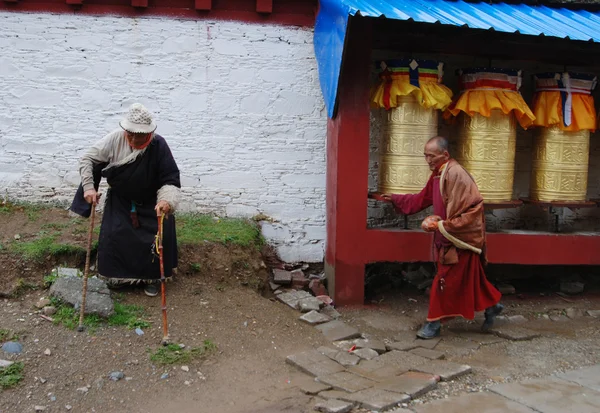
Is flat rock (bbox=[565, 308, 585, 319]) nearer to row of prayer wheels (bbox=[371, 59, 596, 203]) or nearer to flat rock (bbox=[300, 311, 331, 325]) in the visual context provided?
row of prayer wheels (bbox=[371, 59, 596, 203])

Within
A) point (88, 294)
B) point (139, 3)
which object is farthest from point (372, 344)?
point (139, 3)

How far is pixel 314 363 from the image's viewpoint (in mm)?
4320

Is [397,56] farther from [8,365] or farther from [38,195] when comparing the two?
[8,365]

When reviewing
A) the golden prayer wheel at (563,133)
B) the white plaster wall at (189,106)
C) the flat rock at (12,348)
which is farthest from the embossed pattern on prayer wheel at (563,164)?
the flat rock at (12,348)

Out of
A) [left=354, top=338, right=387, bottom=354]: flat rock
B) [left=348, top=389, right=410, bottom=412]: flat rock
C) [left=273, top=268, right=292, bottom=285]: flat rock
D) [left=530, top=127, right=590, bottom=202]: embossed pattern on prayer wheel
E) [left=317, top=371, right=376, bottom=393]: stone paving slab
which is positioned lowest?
[left=317, top=371, right=376, bottom=393]: stone paving slab

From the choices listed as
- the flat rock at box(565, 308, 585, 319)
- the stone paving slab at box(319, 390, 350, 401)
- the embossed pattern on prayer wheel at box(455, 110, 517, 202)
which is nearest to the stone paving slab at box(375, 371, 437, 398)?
the stone paving slab at box(319, 390, 350, 401)

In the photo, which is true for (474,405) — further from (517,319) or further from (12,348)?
(12,348)

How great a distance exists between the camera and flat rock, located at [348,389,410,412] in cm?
364

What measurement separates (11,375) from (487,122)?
15.6 feet

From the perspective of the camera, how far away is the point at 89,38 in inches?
249

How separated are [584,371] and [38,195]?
5634 mm

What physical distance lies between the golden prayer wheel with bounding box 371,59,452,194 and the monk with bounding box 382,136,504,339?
768 mm

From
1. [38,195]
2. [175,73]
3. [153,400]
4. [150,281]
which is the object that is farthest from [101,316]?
[175,73]

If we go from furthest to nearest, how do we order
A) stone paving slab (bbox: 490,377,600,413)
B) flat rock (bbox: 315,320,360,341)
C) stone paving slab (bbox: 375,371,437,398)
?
1. flat rock (bbox: 315,320,360,341)
2. stone paving slab (bbox: 375,371,437,398)
3. stone paving slab (bbox: 490,377,600,413)
